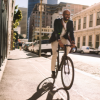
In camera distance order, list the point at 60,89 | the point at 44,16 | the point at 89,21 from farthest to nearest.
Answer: the point at 44,16
the point at 89,21
the point at 60,89

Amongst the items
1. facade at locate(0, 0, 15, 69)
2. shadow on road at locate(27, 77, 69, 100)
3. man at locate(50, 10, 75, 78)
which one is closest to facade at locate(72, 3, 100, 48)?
facade at locate(0, 0, 15, 69)

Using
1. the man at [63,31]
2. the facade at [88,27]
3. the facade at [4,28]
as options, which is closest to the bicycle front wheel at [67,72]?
the man at [63,31]

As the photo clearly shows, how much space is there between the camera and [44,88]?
3.93 m

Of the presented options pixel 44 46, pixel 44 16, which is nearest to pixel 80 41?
pixel 44 46

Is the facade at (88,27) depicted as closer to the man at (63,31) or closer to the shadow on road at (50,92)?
the man at (63,31)

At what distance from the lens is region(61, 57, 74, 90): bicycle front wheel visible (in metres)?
3.77

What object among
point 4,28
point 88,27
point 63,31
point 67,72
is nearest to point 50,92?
point 67,72

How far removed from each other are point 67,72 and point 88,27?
100 ft

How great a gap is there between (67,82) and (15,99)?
1.32 metres

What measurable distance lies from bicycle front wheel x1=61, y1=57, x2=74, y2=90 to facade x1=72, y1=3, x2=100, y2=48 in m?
26.6

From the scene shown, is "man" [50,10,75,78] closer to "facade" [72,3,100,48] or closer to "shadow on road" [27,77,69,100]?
"shadow on road" [27,77,69,100]

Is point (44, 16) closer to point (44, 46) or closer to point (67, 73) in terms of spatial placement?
point (44, 46)

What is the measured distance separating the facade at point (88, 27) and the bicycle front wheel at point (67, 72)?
87.3ft

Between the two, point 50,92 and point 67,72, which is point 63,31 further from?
point 50,92
